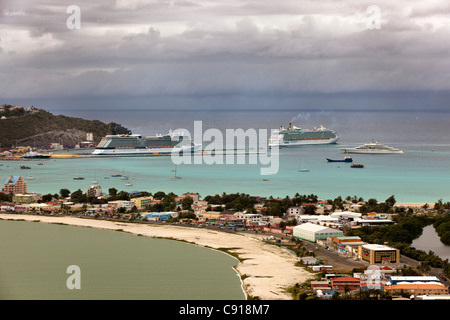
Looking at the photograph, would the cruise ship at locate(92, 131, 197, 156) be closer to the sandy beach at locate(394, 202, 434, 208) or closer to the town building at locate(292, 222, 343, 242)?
the sandy beach at locate(394, 202, 434, 208)

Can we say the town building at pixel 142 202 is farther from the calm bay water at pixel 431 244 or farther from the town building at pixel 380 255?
the town building at pixel 380 255

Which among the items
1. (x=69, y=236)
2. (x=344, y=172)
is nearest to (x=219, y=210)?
(x=69, y=236)

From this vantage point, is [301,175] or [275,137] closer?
[301,175]

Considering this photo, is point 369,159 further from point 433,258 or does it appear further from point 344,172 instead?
point 433,258

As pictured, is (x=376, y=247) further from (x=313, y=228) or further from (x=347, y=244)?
(x=313, y=228)

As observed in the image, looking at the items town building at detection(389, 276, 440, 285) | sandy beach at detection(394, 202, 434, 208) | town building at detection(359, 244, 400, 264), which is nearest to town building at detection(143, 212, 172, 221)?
sandy beach at detection(394, 202, 434, 208)
